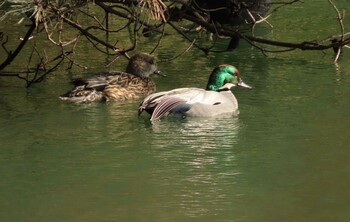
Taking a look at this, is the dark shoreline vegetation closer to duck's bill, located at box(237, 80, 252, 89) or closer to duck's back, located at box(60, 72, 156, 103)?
duck's back, located at box(60, 72, 156, 103)

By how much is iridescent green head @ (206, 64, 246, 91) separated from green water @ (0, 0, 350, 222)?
192mm

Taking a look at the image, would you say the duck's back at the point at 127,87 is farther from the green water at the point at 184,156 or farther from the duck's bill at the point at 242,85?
the duck's bill at the point at 242,85

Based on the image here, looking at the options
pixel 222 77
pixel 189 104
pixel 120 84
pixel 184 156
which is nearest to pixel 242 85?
pixel 222 77

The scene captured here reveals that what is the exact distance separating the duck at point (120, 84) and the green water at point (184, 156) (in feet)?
0.41

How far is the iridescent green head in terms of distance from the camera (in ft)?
33.4

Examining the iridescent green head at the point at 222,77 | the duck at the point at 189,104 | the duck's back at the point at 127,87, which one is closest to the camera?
the duck at the point at 189,104

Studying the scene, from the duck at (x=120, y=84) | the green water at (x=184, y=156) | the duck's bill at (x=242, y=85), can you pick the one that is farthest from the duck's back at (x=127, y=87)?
the duck's bill at (x=242, y=85)

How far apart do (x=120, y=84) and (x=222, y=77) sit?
0.96 meters

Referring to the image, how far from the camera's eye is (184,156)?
799 cm

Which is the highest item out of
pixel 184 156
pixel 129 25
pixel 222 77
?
pixel 129 25

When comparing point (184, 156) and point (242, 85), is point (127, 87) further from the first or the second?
point (184, 156)

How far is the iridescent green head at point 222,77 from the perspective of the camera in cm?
1018

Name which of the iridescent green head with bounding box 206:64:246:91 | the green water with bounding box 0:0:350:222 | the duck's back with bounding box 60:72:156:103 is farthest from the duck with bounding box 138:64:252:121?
the duck's back with bounding box 60:72:156:103

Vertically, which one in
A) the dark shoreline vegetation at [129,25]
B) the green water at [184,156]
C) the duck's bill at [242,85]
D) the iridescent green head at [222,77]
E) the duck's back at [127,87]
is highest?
the dark shoreline vegetation at [129,25]
